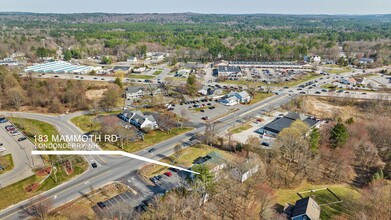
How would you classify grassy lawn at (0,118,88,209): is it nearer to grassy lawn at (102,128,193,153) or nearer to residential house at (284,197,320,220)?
grassy lawn at (102,128,193,153)

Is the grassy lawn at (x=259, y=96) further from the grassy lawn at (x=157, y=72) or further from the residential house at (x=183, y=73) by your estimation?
the grassy lawn at (x=157, y=72)

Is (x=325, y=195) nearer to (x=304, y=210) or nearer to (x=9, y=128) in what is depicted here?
(x=304, y=210)

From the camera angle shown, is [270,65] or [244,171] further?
[270,65]

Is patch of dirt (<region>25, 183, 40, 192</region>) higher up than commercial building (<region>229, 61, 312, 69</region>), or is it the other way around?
commercial building (<region>229, 61, 312, 69</region>)

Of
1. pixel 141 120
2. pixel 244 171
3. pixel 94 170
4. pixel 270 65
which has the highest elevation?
pixel 270 65

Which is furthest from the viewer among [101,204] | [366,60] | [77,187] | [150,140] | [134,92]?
[366,60]

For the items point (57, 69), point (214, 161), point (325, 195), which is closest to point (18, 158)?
point (214, 161)

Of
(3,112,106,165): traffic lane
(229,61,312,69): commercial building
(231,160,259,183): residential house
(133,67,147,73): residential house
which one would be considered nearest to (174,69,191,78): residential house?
(133,67,147,73): residential house

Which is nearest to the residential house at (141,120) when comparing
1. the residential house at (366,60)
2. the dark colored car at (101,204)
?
the dark colored car at (101,204)
